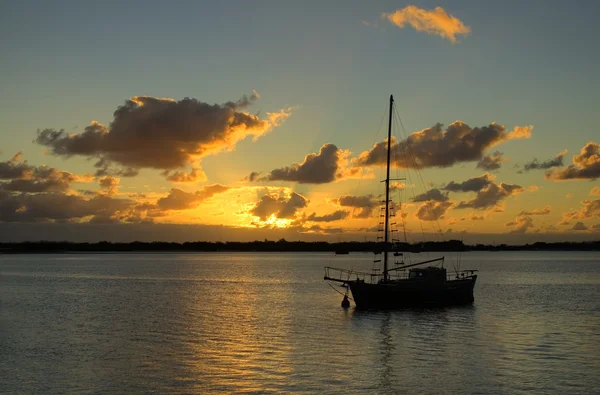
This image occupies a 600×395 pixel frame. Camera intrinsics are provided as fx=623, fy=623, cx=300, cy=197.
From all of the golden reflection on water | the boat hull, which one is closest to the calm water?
the golden reflection on water

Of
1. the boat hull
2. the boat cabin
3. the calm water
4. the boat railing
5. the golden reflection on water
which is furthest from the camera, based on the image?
the boat railing

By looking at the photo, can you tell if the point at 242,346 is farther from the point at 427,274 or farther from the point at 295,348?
the point at 427,274

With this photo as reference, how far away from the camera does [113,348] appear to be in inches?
1705

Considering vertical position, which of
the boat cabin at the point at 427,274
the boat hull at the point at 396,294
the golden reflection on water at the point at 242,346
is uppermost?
the boat cabin at the point at 427,274

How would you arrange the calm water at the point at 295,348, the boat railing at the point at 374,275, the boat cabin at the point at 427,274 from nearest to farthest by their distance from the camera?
the calm water at the point at 295,348
the boat cabin at the point at 427,274
the boat railing at the point at 374,275

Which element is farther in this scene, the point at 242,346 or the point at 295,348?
the point at 242,346

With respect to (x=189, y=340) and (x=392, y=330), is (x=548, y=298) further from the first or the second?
(x=189, y=340)

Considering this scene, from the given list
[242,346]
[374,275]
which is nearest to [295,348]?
[242,346]

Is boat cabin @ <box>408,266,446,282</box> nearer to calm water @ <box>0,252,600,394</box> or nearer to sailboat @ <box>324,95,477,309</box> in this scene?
sailboat @ <box>324,95,477,309</box>

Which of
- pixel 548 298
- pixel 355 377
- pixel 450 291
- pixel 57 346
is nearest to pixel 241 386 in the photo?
pixel 355 377

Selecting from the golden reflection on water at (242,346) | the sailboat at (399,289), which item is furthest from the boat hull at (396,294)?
the golden reflection on water at (242,346)

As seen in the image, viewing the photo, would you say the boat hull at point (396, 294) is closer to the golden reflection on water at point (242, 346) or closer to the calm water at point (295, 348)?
the calm water at point (295, 348)

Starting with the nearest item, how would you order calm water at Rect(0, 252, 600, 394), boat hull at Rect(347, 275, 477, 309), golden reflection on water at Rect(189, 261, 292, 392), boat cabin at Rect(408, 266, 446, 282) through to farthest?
calm water at Rect(0, 252, 600, 394), golden reflection on water at Rect(189, 261, 292, 392), boat hull at Rect(347, 275, 477, 309), boat cabin at Rect(408, 266, 446, 282)

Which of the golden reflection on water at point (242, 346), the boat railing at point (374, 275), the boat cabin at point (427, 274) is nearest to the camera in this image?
the golden reflection on water at point (242, 346)
